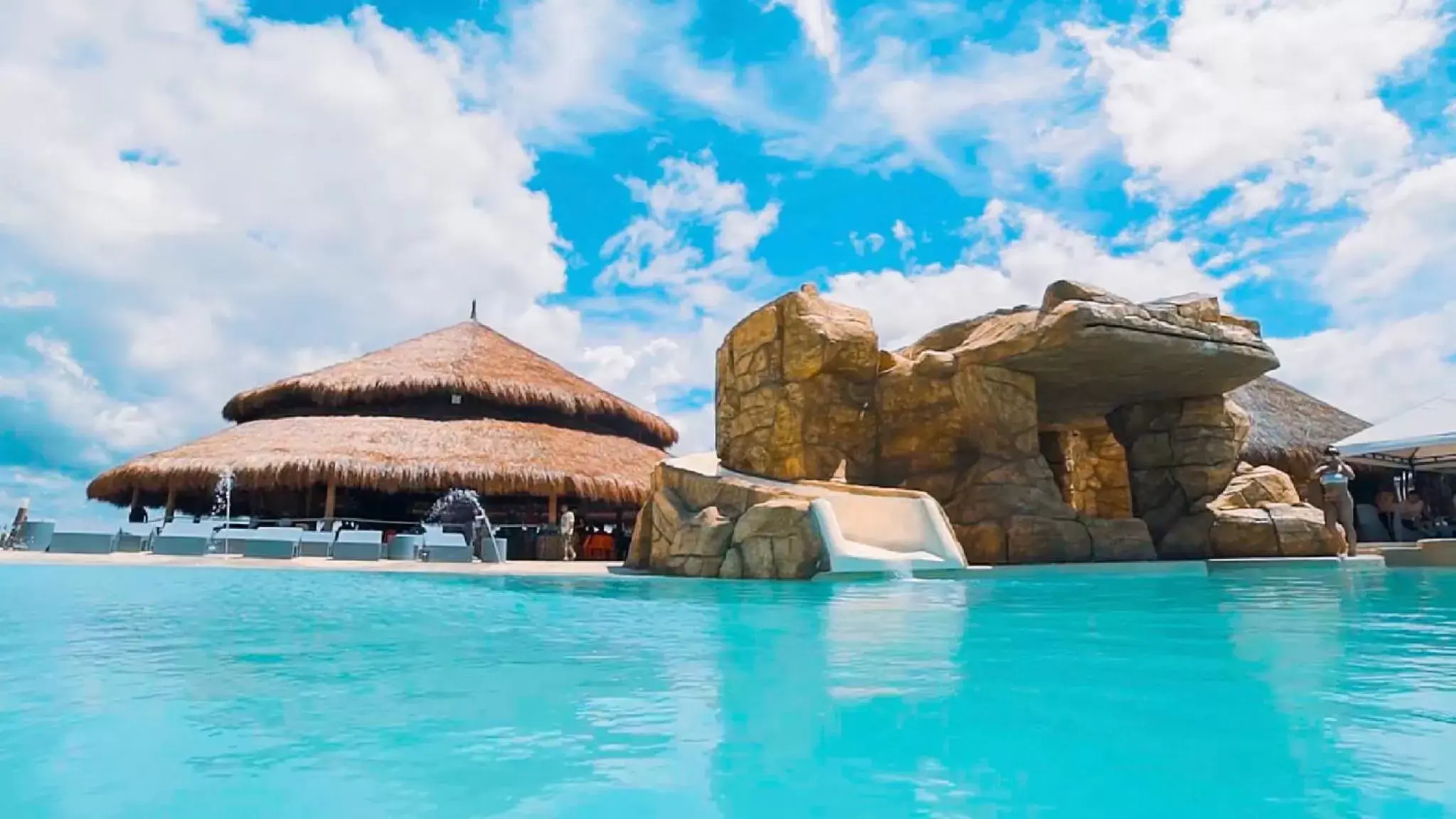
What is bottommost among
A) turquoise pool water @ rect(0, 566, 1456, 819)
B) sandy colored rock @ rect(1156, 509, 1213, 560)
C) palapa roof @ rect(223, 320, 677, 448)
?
turquoise pool water @ rect(0, 566, 1456, 819)

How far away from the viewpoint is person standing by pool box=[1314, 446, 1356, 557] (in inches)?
475

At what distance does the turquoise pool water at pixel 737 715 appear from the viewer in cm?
196

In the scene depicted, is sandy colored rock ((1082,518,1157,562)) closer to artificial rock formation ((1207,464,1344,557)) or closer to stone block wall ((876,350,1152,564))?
stone block wall ((876,350,1152,564))

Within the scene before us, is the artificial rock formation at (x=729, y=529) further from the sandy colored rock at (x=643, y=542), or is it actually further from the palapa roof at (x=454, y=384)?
the palapa roof at (x=454, y=384)

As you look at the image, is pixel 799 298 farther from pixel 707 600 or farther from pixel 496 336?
pixel 496 336

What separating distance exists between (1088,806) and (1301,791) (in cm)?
51

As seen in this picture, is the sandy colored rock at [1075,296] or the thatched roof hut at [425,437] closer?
the sandy colored rock at [1075,296]

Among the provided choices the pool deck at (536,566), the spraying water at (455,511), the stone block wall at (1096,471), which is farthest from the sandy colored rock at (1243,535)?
the spraying water at (455,511)

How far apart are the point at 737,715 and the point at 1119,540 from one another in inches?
421

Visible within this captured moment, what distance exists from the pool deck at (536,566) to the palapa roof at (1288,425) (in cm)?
1117

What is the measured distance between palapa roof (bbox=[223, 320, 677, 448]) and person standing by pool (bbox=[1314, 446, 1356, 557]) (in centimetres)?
1621

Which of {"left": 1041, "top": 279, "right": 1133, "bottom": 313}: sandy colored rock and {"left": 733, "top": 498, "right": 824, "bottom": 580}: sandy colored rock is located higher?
{"left": 1041, "top": 279, "right": 1133, "bottom": 313}: sandy colored rock

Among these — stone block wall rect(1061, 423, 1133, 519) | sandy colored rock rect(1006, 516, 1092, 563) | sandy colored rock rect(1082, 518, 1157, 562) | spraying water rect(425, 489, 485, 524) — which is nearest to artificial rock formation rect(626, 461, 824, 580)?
sandy colored rock rect(1006, 516, 1092, 563)

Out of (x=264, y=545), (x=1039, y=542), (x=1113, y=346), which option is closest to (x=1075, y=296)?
(x=1113, y=346)
